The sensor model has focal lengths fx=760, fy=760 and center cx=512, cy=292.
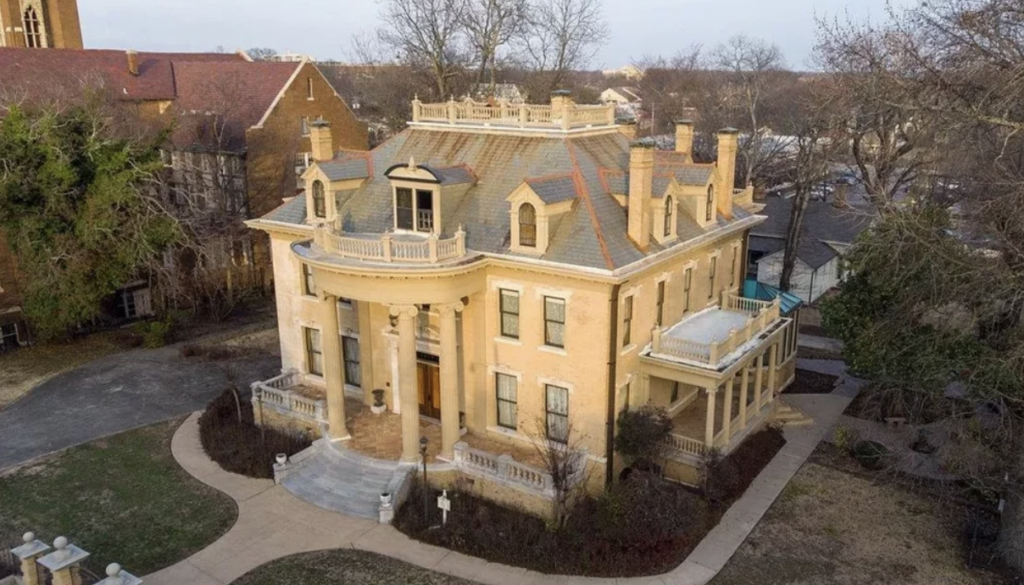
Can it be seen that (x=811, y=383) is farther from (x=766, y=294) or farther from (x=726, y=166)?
(x=726, y=166)

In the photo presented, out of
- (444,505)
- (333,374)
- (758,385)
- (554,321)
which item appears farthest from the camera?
(758,385)

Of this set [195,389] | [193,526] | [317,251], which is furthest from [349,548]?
[195,389]

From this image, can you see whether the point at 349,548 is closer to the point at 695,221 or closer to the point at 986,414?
the point at 695,221

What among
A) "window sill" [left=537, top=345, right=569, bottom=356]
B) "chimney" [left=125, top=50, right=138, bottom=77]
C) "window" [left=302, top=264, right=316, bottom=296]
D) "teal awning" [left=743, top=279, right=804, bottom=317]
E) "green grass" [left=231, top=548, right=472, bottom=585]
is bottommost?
"green grass" [left=231, top=548, right=472, bottom=585]

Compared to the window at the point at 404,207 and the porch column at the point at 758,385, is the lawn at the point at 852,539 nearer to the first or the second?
the porch column at the point at 758,385

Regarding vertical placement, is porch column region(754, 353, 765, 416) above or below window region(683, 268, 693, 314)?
below

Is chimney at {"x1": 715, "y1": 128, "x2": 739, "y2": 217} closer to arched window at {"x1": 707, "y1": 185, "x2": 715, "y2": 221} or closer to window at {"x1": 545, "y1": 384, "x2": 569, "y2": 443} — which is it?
arched window at {"x1": 707, "y1": 185, "x2": 715, "y2": 221}

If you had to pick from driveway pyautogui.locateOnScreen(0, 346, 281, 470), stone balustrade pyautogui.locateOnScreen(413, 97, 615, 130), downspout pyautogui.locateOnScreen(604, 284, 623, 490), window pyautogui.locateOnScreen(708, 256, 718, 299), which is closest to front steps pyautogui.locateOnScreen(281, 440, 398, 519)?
downspout pyautogui.locateOnScreen(604, 284, 623, 490)

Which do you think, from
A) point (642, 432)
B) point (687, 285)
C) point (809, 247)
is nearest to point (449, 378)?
point (642, 432)
